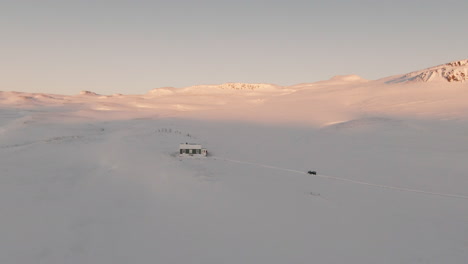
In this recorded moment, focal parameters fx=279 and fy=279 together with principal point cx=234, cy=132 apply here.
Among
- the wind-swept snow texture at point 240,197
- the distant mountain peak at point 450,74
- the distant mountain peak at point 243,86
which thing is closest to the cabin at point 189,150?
the wind-swept snow texture at point 240,197

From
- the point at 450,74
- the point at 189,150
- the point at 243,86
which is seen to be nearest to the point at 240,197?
the point at 189,150

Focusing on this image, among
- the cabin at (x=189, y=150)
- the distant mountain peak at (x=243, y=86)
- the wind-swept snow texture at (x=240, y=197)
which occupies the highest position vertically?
the distant mountain peak at (x=243, y=86)

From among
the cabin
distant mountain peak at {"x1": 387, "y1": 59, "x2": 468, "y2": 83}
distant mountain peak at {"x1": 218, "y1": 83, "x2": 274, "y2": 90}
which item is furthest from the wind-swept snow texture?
distant mountain peak at {"x1": 218, "y1": 83, "x2": 274, "y2": 90}

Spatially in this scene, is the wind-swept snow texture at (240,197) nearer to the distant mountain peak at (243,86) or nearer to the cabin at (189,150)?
the cabin at (189,150)

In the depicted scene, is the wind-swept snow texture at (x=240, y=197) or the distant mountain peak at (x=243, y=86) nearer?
the wind-swept snow texture at (x=240, y=197)

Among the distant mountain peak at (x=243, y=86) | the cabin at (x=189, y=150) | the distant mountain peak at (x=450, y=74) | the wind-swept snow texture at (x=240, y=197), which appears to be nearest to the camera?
the wind-swept snow texture at (x=240, y=197)

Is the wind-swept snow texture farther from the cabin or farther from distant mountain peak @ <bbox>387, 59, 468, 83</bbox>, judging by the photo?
distant mountain peak @ <bbox>387, 59, 468, 83</bbox>

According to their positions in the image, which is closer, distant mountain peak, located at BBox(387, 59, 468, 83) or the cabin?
the cabin

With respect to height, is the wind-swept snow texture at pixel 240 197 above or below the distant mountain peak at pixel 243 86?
below

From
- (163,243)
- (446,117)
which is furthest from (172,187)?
(446,117)
